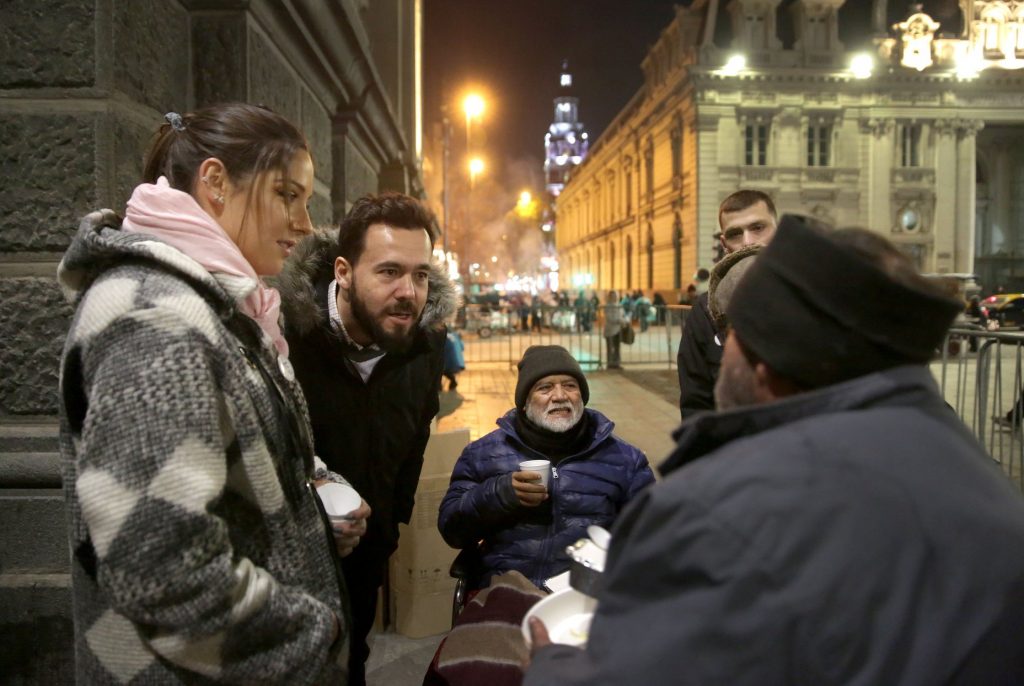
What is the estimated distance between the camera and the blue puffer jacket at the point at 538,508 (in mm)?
2955

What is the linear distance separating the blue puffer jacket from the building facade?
110ft

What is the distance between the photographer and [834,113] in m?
36.6

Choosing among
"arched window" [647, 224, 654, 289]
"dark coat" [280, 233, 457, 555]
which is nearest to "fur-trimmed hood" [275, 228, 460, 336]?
"dark coat" [280, 233, 457, 555]

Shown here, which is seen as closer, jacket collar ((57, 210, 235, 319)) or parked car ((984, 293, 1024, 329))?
jacket collar ((57, 210, 235, 319))

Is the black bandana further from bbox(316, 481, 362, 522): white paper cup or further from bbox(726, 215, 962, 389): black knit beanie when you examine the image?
bbox(726, 215, 962, 389): black knit beanie

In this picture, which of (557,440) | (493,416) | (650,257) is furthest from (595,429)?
(650,257)

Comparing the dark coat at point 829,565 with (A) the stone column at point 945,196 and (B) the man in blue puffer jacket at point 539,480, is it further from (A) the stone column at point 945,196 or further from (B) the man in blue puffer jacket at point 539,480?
(A) the stone column at point 945,196

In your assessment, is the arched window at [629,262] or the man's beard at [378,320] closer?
the man's beard at [378,320]

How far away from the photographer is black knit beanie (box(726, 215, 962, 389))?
3.97 ft

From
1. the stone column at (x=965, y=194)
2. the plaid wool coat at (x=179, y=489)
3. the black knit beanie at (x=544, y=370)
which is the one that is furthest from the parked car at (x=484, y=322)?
the stone column at (x=965, y=194)

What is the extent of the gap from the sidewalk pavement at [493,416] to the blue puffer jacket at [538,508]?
48.0 inches

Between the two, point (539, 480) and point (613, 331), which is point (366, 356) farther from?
point (613, 331)

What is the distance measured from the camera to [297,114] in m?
4.94

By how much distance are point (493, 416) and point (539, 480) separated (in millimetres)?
6842
